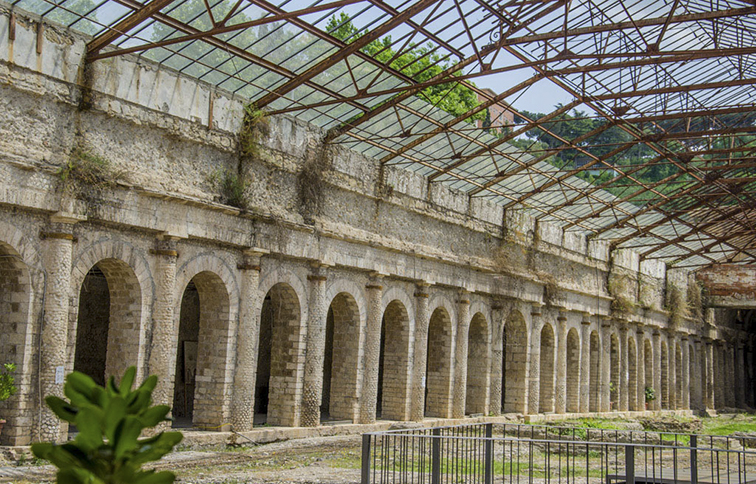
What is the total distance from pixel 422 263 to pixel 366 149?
11.9 feet

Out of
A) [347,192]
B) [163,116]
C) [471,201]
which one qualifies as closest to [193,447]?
[163,116]

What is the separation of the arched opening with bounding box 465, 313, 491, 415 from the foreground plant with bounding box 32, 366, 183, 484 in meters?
23.0

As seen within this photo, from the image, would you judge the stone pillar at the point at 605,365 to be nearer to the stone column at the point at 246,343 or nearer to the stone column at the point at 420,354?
the stone column at the point at 420,354

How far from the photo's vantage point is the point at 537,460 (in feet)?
57.4

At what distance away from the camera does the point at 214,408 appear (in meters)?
15.7

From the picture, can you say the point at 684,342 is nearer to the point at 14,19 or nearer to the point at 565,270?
the point at 565,270

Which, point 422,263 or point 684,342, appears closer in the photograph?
point 422,263

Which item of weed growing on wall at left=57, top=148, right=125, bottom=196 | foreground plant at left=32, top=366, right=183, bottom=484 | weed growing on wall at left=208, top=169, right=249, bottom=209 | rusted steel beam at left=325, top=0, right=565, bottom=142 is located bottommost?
foreground plant at left=32, top=366, right=183, bottom=484

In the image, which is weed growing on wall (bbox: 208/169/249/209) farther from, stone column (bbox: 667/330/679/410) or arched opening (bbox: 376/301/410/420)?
stone column (bbox: 667/330/679/410)

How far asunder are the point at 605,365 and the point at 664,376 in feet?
24.4

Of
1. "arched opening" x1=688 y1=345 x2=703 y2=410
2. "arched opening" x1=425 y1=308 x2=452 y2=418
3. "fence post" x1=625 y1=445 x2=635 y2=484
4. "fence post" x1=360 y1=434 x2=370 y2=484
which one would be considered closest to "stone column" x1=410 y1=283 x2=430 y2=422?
"arched opening" x1=425 y1=308 x2=452 y2=418

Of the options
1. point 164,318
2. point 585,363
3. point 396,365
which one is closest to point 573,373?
point 585,363

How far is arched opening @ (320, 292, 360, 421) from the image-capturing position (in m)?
19.3

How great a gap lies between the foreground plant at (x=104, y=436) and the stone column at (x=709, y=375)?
4329cm
